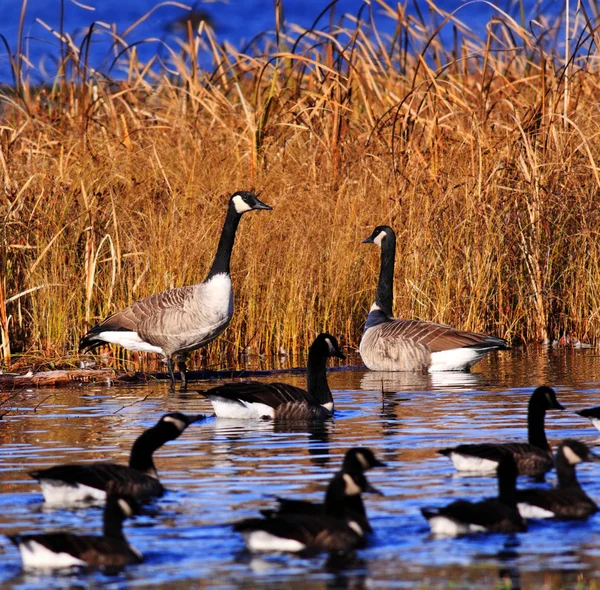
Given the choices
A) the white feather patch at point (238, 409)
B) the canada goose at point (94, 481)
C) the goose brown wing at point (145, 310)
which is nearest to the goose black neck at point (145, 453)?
the canada goose at point (94, 481)

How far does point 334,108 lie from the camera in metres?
18.7

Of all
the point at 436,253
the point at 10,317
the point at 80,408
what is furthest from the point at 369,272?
the point at 80,408

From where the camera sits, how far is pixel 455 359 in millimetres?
15141

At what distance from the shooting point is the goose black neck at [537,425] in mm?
9078

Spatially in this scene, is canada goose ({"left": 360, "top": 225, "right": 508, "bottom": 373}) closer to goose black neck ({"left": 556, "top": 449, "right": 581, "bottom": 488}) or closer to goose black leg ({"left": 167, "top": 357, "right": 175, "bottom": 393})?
goose black leg ({"left": 167, "top": 357, "right": 175, "bottom": 393})

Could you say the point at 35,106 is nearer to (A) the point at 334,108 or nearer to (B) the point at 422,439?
(A) the point at 334,108

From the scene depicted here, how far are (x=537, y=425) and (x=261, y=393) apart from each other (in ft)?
9.66

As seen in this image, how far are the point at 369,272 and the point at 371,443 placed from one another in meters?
8.20

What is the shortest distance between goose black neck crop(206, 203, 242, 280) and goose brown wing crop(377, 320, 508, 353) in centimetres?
219

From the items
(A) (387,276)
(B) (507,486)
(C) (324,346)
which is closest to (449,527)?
(B) (507,486)

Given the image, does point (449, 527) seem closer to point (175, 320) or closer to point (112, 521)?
point (112, 521)

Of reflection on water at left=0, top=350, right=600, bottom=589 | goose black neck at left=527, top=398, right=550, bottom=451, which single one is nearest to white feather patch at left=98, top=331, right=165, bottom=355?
reflection on water at left=0, top=350, right=600, bottom=589

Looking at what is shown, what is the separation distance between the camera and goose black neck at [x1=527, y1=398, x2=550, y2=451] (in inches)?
357

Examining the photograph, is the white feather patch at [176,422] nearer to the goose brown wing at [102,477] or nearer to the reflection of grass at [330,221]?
the goose brown wing at [102,477]
